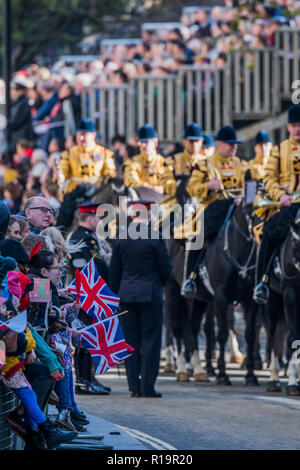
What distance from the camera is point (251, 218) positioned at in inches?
686

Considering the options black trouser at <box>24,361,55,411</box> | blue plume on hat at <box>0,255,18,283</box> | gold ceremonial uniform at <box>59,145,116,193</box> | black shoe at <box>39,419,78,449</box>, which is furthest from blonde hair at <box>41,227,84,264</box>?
gold ceremonial uniform at <box>59,145,116,193</box>

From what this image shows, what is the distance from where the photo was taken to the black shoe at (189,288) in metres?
18.2

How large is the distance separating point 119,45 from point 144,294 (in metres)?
17.5

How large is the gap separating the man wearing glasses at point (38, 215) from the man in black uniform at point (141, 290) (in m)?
3.27

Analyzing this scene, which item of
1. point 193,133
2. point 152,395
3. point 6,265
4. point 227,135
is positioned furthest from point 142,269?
point 6,265

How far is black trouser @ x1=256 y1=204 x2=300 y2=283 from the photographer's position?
16266 millimetres

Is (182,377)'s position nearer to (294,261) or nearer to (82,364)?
(82,364)

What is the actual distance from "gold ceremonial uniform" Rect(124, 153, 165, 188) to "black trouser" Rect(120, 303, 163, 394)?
14.8 ft

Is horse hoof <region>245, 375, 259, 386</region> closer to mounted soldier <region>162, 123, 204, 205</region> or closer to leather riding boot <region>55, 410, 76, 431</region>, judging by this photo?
mounted soldier <region>162, 123, 204, 205</region>

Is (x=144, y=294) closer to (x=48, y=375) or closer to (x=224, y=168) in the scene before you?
(x=224, y=168)

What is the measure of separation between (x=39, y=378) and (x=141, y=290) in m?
5.75

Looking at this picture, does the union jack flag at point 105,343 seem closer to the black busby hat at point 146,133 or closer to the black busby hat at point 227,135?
the black busby hat at point 227,135

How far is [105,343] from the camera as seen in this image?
38.4ft

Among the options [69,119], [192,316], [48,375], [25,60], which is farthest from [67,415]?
[25,60]
